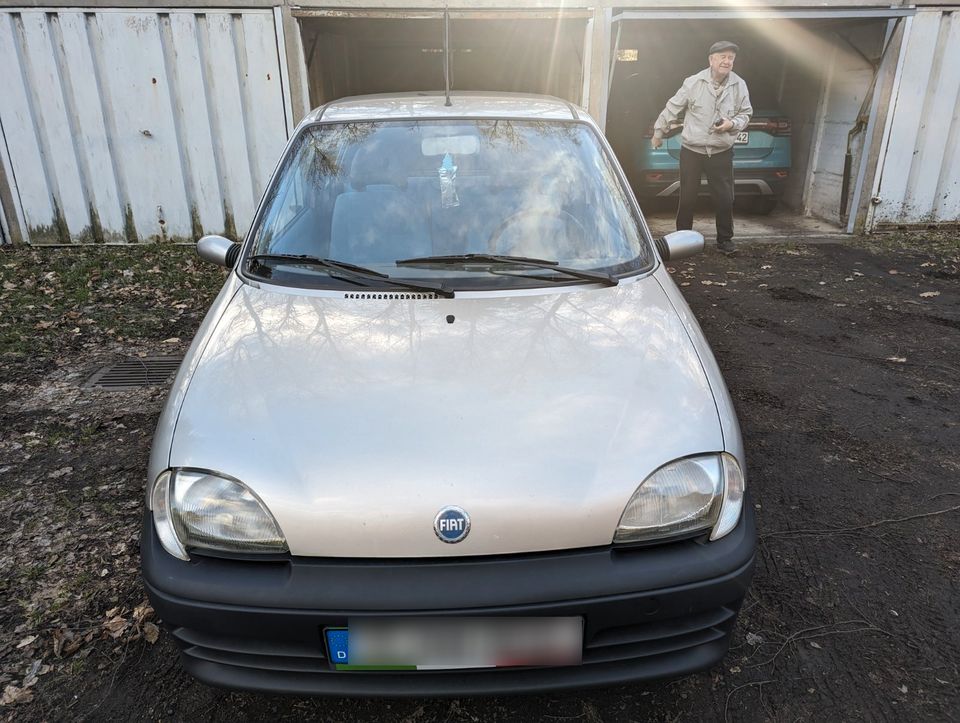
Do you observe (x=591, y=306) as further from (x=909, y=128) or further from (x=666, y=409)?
(x=909, y=128)

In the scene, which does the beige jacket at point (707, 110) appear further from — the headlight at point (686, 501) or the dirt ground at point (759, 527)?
the headlight at point (686, 501)

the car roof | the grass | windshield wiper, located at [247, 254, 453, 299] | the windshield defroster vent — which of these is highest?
the car roof

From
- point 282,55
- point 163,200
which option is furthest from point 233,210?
point 282,55

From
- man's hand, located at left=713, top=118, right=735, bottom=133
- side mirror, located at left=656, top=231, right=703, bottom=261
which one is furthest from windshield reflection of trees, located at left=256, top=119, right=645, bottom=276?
man's hand, located at left=713, top=118, right=735, bottom=133

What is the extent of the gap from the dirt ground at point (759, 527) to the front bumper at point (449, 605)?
1.26ft

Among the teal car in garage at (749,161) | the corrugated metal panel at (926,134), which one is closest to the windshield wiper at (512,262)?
the teal car in garage at (749,161)

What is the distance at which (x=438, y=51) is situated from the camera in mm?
12711

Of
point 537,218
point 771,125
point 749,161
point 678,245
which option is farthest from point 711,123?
point 537,218

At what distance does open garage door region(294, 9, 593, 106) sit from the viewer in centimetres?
682

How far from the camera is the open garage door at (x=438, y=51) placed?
6820 mm

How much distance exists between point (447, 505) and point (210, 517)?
593 mm

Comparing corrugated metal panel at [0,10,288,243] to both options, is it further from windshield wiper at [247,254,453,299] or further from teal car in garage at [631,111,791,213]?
windshield wiper at [247,254,453,299]

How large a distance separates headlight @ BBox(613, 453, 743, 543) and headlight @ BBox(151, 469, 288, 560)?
0.85 meters

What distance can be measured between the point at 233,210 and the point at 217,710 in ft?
20.4
